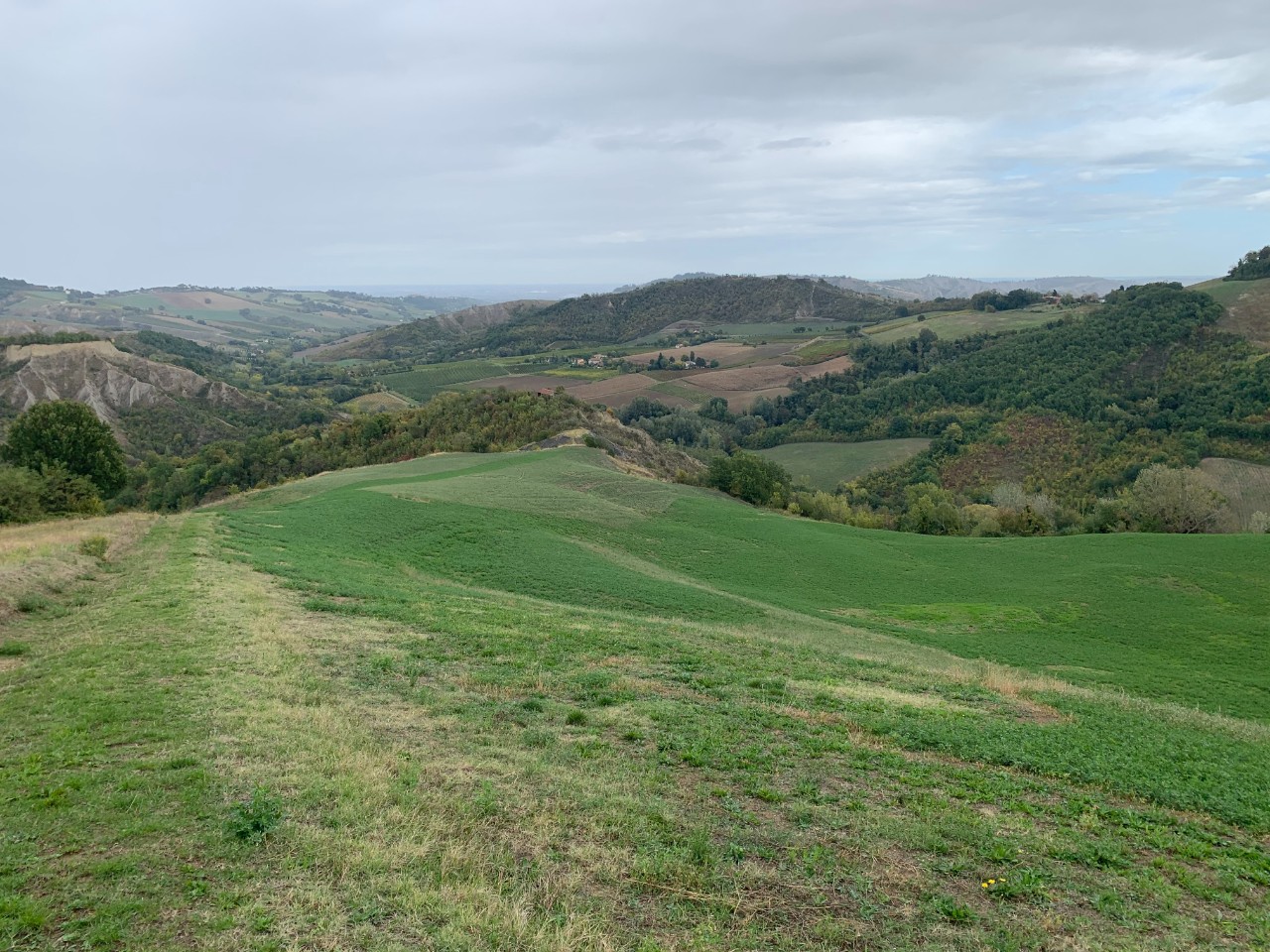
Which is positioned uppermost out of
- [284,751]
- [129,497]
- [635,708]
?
[284,751]

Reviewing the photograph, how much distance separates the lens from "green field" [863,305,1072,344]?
152125mm

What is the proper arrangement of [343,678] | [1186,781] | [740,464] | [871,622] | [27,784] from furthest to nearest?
[740,464] < [871,622] < [343,678] < [1186,781] < [27,784]

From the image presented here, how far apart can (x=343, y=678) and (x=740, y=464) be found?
63.1 m

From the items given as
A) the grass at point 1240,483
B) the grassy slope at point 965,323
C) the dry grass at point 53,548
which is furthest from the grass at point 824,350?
the dry grass at point 53,548

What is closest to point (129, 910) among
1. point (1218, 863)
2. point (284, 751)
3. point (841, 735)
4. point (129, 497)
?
point (284, 751)

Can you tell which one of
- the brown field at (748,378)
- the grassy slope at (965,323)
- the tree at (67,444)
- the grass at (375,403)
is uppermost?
the grassy slope at (965,323)

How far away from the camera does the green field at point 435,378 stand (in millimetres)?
171250

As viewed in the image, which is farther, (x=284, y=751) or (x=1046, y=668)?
(x=1046, y=668)

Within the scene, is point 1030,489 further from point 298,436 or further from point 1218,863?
point 298,436

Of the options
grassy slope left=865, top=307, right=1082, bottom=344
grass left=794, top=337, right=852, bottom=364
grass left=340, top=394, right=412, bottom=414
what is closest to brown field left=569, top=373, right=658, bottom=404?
grass left=340, top=394, right=412, bottom=414

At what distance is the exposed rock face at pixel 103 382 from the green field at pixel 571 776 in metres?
123

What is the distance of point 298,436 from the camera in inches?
3824

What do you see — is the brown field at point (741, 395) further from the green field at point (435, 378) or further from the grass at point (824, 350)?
the green field at point (435, 378)

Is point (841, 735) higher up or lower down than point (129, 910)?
lower down
